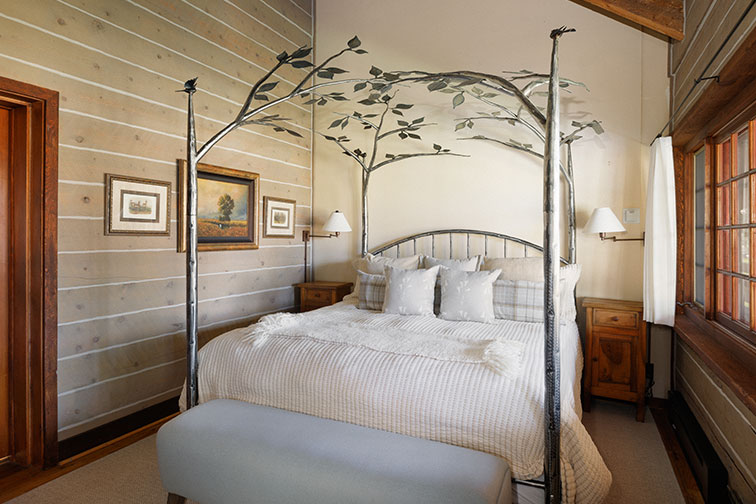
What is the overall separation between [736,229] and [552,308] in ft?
4.69

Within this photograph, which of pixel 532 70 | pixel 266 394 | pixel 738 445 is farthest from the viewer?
pixel 532 70

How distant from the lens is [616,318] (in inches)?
121

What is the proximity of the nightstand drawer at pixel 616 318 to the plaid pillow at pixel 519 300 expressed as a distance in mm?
528

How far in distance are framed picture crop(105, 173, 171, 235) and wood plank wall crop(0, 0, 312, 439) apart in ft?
0.18

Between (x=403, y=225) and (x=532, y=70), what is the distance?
5.71ft

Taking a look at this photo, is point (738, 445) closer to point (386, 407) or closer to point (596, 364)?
point (596, 364)

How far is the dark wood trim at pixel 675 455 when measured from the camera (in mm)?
2094

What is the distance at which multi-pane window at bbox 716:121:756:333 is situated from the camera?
80.4 inches

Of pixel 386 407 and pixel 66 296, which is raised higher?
pixel 66 296

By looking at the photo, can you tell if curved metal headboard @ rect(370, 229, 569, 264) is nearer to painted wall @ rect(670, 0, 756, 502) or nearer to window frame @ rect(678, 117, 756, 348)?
window frame @ rect(678, 117, 756, 348)

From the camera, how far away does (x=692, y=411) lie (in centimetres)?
270

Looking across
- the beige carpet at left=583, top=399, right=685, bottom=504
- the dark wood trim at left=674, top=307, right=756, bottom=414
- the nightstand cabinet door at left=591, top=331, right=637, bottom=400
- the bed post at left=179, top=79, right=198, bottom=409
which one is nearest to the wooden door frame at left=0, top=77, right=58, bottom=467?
the bed post at left=179, top=79, right=198, bottom=409

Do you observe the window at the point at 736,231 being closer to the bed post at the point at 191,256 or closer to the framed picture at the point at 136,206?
the bed post at the point at 191,256

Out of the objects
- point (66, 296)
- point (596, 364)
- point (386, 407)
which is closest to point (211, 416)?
point (386, 407)
